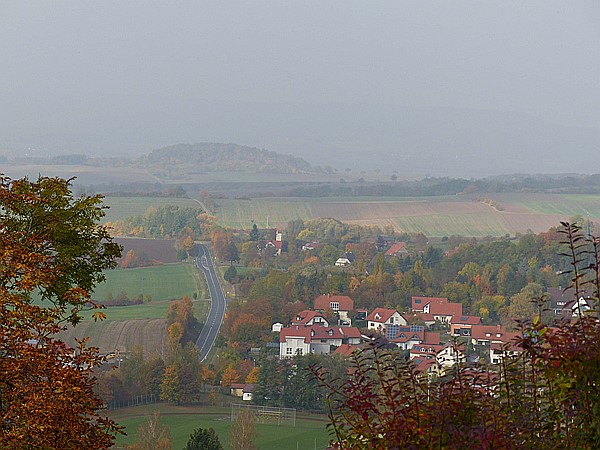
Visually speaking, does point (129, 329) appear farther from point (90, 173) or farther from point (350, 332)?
point (90, 173)

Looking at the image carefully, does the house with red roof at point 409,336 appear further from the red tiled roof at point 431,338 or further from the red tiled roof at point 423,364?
the red tiled roof at point 423,364

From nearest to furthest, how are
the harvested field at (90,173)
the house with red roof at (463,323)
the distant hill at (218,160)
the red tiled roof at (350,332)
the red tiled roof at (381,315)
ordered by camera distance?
the house with red roof at (463,323), the red tiled roof at (350,332), the red tiled roof at (381,315), the harvested field at (90,173), the distant hill at (218,160)

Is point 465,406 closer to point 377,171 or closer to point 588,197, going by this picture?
point 588,197

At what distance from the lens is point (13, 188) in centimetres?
532

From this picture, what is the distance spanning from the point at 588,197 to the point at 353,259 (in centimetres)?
2660

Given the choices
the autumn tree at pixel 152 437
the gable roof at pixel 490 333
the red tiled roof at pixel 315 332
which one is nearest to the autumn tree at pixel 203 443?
the autumn tree at pixel 152 437

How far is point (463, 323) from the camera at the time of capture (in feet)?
108

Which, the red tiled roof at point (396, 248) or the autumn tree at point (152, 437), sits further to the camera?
the red tiled roof at point (396, 248)

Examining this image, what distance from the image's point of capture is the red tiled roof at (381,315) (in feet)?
112

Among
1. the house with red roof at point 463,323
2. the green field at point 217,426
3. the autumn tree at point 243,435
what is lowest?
the green field at point 217,426

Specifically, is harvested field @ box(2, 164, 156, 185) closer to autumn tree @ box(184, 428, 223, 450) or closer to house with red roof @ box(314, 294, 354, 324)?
house with red roof @ box(314, 294, 354, 324)

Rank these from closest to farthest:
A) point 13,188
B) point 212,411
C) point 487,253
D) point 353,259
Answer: point 13,188
point 212,411
point 487,253
point 353,259

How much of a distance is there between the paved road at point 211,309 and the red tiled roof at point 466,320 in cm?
838

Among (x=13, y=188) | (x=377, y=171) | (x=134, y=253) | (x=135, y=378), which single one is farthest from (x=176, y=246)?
(x=377, y=171)
